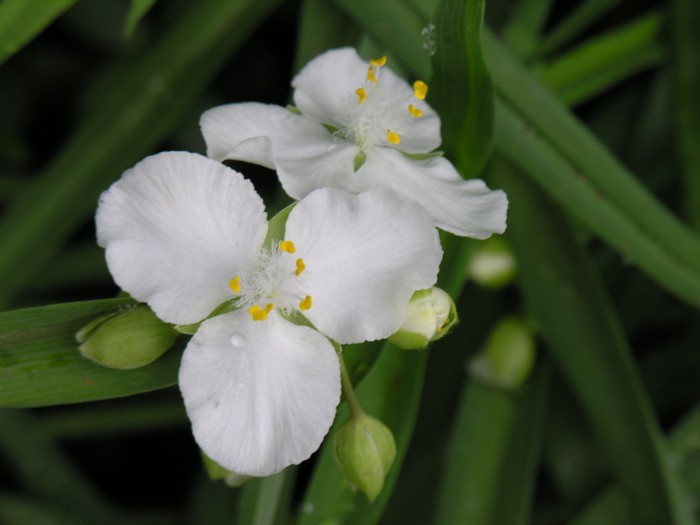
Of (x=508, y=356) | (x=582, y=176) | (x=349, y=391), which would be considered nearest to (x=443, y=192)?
(x=349, y=391)

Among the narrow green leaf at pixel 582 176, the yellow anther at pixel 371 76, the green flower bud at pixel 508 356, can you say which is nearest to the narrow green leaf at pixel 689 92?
the narrow green leaf at pixel 582 176

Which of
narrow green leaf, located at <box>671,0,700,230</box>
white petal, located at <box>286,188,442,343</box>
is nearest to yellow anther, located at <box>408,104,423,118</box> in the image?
white petal, located at <box>286,188,442,343</box>

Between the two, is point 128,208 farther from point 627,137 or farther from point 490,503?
point 627,137

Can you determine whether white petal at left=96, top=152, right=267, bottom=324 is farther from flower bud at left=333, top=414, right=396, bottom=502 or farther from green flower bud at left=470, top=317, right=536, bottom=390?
green flower bud at left=470, top=317, right=536, bottom=390

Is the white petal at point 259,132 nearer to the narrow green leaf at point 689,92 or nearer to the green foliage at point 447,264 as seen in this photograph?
the green foliage at point 447,264

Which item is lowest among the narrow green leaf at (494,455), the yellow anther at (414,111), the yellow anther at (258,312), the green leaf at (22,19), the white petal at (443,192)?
the narrow green leaf at (494,455)
